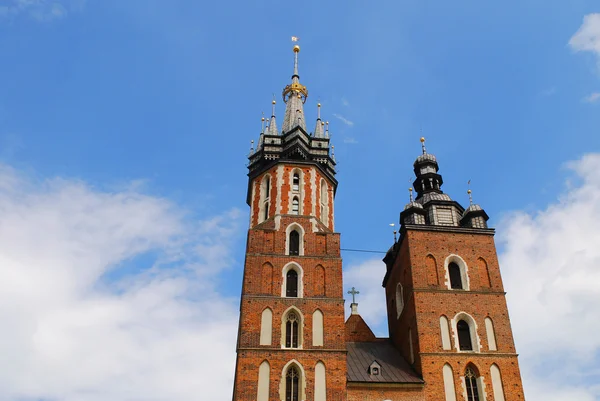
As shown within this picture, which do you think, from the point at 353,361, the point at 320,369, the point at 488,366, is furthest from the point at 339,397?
the point at 488,366

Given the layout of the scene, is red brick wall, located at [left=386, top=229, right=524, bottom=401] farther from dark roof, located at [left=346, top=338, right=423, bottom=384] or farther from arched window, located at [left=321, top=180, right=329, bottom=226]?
arched window, located at [left=321, top=180, right=329, bottom=226]

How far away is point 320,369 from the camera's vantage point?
97.1ft

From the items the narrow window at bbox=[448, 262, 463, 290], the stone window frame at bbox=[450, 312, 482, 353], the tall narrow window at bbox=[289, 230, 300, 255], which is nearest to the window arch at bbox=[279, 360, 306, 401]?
the tall narrow window at bbox=[289, 230, 300, 255]

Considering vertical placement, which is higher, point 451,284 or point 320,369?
point 451,284

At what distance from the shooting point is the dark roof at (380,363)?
3047 cm

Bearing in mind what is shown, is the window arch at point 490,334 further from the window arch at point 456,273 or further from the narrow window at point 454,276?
the narrow window at point 454,276

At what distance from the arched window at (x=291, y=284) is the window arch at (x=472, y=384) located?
955cm

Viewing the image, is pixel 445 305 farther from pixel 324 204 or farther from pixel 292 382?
pixel 292 382

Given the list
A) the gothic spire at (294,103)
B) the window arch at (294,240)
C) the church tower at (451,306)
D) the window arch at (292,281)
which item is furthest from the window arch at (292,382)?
the gothic spire at (294,103)

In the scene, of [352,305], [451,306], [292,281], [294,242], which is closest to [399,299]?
[352,305]

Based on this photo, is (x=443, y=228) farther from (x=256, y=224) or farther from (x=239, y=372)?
(x=239, y=372)

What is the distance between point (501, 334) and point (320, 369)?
33.3ft

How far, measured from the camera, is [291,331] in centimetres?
3092

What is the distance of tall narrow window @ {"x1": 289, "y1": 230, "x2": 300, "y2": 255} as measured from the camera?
34334 mm
